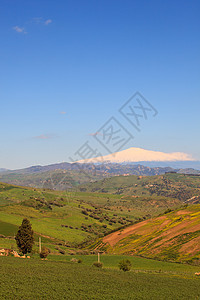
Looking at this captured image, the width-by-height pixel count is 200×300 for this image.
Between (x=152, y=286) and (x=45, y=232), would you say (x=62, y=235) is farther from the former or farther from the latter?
(x=152, y=286)

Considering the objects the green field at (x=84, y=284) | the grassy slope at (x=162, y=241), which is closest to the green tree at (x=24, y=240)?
the green field at (x=84, y=284)

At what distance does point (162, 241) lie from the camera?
9650cm

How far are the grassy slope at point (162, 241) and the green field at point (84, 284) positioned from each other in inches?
897

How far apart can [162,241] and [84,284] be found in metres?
57.4

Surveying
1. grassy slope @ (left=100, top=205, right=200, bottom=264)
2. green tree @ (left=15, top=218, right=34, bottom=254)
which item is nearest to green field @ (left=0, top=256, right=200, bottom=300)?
green tree @ (left=15, top=218, right=34, bottom=254)

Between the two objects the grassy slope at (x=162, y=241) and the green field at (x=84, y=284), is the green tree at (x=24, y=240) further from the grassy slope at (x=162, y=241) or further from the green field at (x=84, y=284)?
the grassy slope at (x=162, y=241)

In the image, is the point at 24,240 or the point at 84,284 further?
the point at 24,240

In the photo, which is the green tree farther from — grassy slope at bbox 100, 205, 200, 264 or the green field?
grassy slope at bbox 100, 205, 200, 264

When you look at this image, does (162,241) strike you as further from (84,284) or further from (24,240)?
(84,284)

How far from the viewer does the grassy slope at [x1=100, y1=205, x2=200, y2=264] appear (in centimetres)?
8175

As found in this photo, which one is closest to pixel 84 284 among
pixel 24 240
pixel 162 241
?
pixel 24 240

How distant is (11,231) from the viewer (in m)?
130

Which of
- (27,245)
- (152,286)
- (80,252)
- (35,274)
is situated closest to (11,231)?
(80,252)

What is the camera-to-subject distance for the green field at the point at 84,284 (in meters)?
38.8
